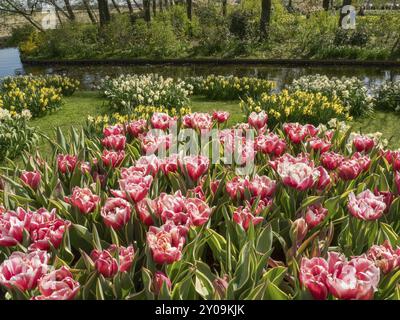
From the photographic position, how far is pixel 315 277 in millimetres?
1535

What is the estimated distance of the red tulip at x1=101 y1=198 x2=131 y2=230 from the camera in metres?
1.99

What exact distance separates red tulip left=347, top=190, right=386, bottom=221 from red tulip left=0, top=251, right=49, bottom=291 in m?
1.38

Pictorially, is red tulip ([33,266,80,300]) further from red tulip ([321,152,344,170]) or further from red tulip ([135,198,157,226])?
red tulip ([321,152,344,170])

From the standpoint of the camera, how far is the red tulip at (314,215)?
206cm

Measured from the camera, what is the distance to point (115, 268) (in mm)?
1702

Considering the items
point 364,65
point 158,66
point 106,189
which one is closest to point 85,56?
point 158,66

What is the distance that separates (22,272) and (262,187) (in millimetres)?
1241

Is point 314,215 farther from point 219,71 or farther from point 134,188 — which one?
point 219,71

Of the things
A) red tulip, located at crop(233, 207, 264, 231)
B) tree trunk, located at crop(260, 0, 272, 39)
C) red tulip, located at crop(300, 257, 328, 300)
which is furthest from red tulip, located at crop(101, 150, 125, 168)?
tree trunk, located at crop(260, 0, 272, 39)

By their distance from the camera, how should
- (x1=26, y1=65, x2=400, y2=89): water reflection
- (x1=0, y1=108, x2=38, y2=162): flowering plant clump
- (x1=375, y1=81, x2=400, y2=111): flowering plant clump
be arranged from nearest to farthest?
(x1=0, y1=108, x2=38, y2=162): flowering plant clump, (x1=375, y1=81, x2=400, y2=111): flowering plant clump, (x1=26, y1=65, x2=400, y2=89): water reflection

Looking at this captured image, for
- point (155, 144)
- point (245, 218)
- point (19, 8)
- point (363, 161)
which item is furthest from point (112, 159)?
point (19, 8)

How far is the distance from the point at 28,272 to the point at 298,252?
113 centimetres

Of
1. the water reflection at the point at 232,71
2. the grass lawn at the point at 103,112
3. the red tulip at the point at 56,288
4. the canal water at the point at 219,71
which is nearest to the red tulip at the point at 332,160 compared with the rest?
the red tulip at the point at 56,288

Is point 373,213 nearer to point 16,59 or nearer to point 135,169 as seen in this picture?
point 135,169
